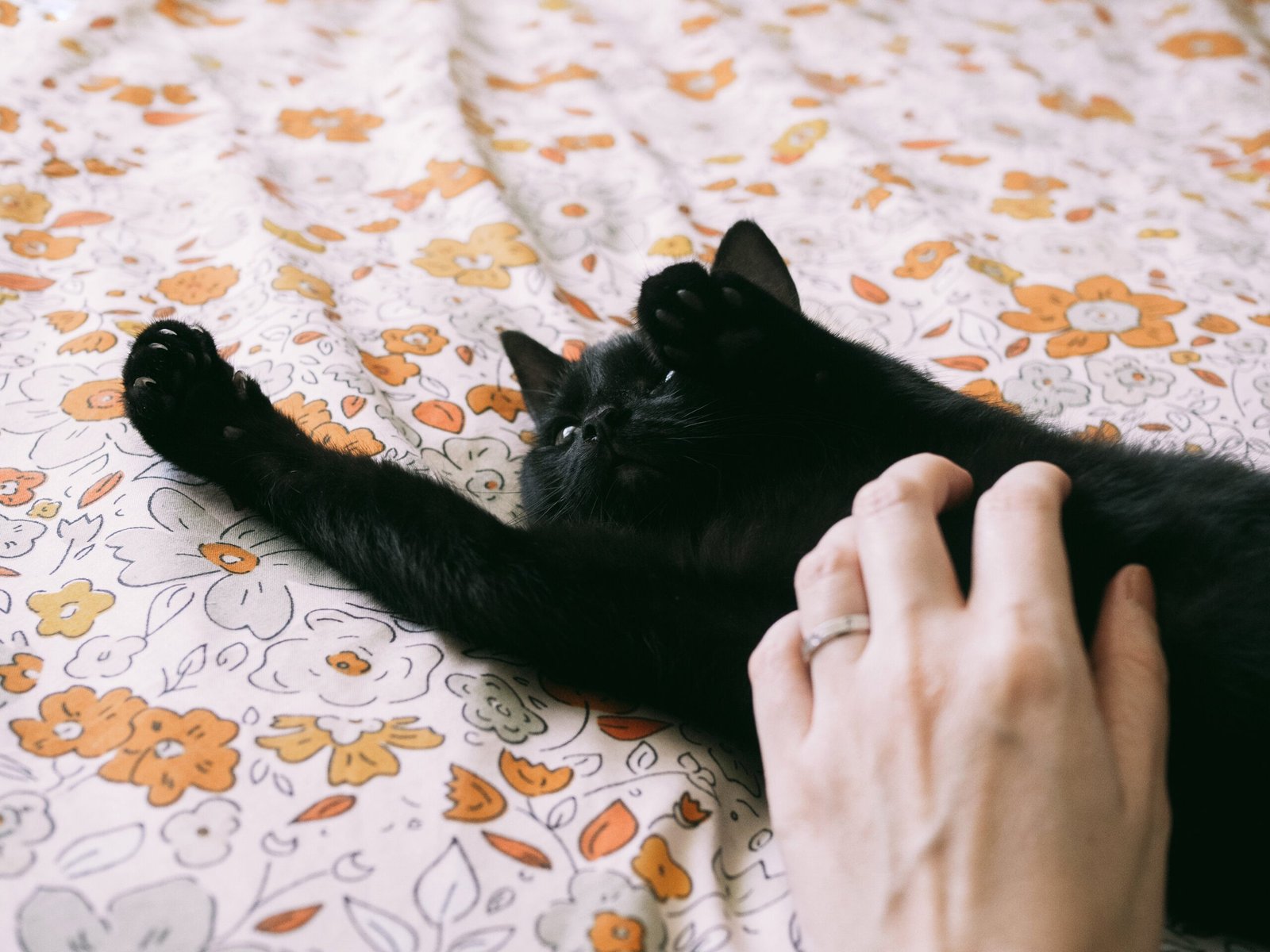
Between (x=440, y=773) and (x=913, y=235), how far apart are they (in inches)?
53.7

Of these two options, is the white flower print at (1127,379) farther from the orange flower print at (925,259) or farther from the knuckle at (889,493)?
the knuckle at (889,493)

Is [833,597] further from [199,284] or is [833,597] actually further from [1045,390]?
[199,284]

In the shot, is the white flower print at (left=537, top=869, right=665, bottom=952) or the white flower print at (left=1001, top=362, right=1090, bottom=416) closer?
the white flower print at (left=537, top=869, right=665, bottom=952)

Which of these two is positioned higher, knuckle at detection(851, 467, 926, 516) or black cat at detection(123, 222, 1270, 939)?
knuckle at detection(851, 467, 926, 516)

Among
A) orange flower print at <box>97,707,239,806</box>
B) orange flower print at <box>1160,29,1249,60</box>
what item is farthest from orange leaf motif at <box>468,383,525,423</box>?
orange flower print at <box>1160,29,1249,60</box>

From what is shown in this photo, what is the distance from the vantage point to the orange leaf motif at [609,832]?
0.66m

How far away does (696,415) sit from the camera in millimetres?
1073

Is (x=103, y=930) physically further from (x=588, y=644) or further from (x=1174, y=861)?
(x=1174, y=861)

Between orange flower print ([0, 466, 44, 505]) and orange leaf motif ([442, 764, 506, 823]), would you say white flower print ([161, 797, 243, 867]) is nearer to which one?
orange leaf motif ([442, 764, 506, 823])

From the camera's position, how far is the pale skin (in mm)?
542

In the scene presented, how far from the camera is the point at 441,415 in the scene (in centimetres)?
127

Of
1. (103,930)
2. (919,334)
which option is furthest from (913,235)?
(103,930)

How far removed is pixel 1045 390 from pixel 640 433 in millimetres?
649

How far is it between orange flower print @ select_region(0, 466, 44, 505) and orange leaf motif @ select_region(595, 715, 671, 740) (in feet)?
2.19
